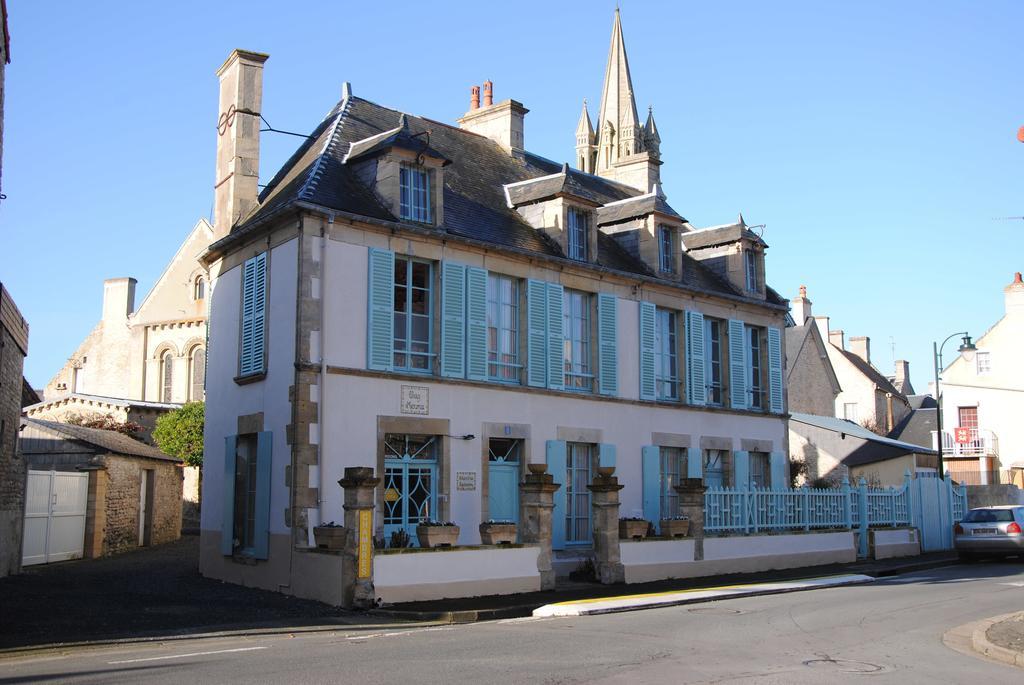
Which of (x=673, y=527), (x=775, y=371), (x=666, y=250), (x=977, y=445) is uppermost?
(x=666, y=250)

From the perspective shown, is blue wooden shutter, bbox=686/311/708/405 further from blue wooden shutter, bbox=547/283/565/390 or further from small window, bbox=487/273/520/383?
small window, bbox=487/273/520/383

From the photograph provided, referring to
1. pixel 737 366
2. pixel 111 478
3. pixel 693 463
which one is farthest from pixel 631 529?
pixel 111 478

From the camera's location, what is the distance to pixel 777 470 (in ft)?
80.5

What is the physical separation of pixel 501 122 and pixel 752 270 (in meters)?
7.05

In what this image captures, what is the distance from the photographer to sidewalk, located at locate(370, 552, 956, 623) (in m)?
13.2

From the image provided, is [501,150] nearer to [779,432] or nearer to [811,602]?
[779,432]

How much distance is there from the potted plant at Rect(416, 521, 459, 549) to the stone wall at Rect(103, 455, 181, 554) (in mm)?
12627

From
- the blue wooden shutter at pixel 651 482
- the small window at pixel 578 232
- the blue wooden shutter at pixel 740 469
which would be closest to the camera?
the small window at pixel 578 232

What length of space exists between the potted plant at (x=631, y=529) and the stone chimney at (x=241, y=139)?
8.95 m

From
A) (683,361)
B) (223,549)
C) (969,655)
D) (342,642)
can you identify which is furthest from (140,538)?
(969,655)

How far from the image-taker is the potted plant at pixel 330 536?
47.1ft

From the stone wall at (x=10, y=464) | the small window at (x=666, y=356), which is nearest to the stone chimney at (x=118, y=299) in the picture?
the stone wall at (x=10, y=464)

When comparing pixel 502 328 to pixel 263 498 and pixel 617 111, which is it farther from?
pixel 617 111

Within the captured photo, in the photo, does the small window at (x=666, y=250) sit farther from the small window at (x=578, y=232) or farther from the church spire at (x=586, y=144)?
the church spire at (x=586, y=144)
